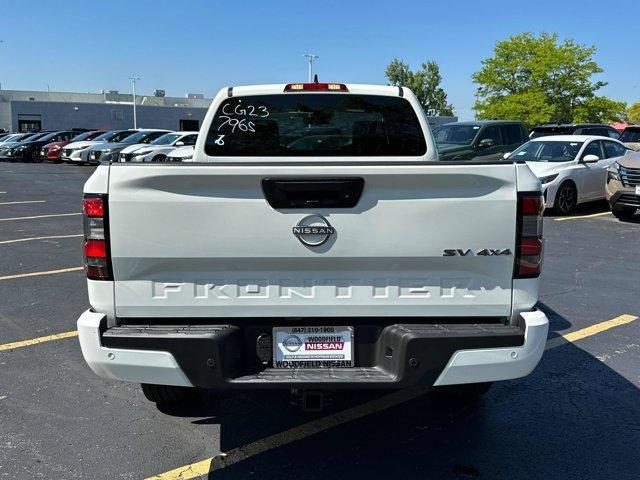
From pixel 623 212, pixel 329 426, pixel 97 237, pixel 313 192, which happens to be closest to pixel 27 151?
pixel 623 212

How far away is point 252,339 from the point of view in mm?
2926

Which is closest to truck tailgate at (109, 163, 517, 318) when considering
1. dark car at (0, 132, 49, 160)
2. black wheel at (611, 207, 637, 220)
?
black wheel at (611, 207, 637, 220)

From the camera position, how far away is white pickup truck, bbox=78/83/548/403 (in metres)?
2.78

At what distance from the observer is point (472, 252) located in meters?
2.86

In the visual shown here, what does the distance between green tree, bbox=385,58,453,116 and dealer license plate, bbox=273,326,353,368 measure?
99640 millimetres

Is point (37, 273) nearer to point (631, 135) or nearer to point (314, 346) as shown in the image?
point (314, 346)

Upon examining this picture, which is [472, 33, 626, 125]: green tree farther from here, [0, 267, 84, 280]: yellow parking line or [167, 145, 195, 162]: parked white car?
[0, 267, 84, 280]: yellow parking line

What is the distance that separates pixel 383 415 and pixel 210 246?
176 centimetres

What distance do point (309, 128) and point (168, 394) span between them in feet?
6.96

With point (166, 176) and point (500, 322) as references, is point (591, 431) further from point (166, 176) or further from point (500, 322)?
point (166, 176)

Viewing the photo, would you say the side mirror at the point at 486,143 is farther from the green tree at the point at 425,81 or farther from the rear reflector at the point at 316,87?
the green tree at the point at 425,81

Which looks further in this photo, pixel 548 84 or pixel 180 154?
pixel 548 84

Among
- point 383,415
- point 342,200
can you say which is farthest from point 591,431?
point 342,200

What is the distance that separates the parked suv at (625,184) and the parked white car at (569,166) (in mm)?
803
